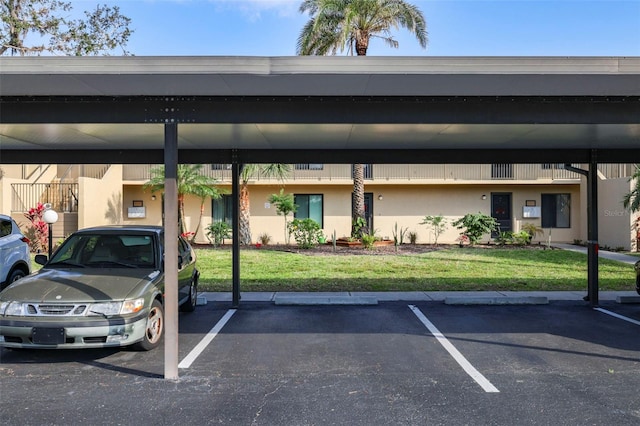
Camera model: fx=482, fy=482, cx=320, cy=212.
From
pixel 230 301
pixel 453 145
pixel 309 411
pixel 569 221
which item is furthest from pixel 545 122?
pixel 569 221

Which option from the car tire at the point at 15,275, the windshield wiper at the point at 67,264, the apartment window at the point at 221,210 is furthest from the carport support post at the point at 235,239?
the apartment window at the point at 221,210

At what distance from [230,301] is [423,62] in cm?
668

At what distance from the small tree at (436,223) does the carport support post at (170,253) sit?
17.4 m

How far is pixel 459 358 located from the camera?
5.89 meters

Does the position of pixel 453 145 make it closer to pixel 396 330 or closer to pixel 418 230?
pixel 396 330

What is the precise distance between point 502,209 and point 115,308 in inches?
824

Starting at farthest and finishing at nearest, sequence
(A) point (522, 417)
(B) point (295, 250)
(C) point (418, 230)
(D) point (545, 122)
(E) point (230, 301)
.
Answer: (C) point (418, 230), (B) point (295, 250), (E) point (230, 301), (D) point (545, 122), (A) point (522, 417)

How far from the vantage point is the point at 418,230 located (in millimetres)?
22719

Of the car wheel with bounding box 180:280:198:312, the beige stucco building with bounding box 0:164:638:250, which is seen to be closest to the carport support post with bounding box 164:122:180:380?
the car wheel with bounding box 180:280:198:312

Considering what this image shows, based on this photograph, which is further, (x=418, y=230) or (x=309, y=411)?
(x=418, y=230)

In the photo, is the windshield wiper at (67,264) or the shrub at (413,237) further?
the shrub at (413,237)

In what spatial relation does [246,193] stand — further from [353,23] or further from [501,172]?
[501,172]

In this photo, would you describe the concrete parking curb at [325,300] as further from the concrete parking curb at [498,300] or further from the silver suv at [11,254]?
the silver suv at [11,254]

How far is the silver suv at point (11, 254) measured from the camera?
8359mm
